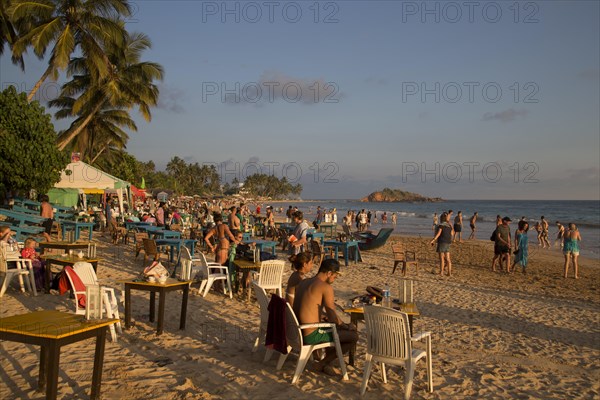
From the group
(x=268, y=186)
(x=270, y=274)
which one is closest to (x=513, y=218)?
(x=270, y=274)

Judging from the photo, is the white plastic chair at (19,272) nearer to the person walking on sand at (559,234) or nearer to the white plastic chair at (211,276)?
the white plastic chair at (211,276)

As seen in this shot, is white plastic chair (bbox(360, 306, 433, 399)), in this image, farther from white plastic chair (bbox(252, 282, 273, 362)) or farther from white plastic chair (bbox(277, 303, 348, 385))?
white plastic chair (bbox(252, 282, 273, 362))

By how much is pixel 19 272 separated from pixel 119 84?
17241mm

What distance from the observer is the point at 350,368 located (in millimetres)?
4820

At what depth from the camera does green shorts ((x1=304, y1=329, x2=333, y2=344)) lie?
4.44m

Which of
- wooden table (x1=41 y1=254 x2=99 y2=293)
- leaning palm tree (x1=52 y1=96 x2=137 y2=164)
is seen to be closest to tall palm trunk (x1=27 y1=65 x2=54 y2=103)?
leaning palm tree (x1=52 y1=96 x2=137 y2=164)

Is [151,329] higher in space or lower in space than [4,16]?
lower

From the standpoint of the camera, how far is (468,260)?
50.1ft

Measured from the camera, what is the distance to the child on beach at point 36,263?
7855 millimetres

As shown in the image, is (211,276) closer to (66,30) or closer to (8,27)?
(66,30)

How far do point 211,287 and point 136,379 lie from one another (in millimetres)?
4397

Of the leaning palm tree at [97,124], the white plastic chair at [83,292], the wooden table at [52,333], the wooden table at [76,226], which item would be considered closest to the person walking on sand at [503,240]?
the white plastic chair at [83,292]

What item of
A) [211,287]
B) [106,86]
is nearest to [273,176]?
[106,86]

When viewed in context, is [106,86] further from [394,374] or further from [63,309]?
[394,374]
